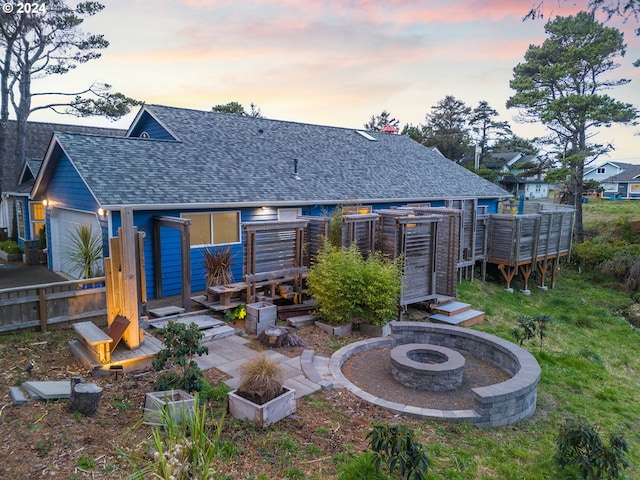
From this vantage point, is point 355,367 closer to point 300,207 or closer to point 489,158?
point 300,207

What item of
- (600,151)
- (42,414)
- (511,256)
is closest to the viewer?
(42,414)

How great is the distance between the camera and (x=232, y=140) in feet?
45.9

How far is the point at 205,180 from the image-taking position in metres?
10.9

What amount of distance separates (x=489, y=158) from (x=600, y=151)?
2581 centimetres

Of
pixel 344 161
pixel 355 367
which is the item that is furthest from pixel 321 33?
pixel 355 367

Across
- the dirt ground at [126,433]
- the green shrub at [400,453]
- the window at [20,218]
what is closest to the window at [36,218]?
the window at [20,218]

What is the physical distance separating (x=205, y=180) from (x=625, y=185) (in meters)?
52.8

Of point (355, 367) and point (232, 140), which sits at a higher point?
point (232, 140)

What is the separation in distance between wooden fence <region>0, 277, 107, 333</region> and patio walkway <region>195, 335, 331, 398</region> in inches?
83.2

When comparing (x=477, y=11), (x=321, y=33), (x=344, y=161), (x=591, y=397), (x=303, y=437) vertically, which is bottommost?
(x=591, y=397)

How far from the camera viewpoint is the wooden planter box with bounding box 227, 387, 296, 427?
418cm

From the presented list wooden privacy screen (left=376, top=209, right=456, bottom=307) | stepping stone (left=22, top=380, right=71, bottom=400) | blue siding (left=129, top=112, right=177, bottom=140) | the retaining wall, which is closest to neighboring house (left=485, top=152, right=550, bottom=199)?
wooden privacy screen (left=376, top=209, right=456, bottom=307)

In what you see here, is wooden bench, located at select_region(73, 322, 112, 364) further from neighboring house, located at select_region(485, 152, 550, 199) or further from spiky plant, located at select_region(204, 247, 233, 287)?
neighboring house, located at select_region(485, 152, 550, 199)

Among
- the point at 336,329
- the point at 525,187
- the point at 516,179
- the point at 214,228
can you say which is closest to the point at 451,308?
the point at 336,329
